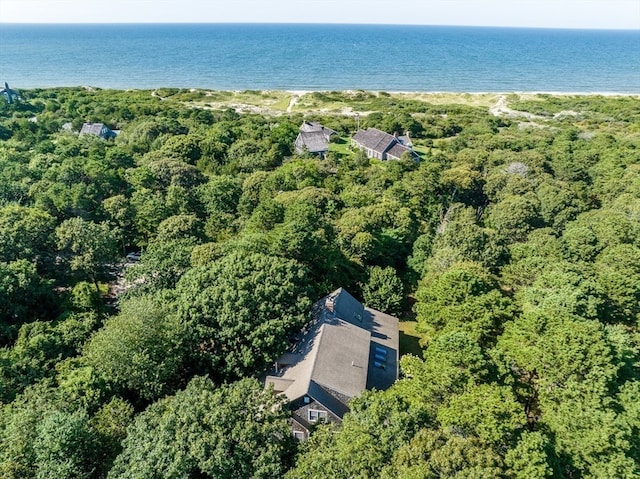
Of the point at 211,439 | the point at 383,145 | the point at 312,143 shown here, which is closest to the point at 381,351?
the point at 211,439

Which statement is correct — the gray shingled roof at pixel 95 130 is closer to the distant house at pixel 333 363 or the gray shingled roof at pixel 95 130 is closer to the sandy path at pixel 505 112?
the distant house at pixel 333 363

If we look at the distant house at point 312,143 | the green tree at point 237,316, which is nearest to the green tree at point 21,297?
the green tree at point 237,316

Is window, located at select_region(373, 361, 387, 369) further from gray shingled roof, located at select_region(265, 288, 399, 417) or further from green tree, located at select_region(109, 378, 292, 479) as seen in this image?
green tree, located at select_region(109, 378, 292, 479)

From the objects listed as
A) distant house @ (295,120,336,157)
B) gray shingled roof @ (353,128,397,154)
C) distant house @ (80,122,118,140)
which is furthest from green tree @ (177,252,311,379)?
distant house @ (80,122,118,140)

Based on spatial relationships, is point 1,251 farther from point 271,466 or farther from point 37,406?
point 271,466

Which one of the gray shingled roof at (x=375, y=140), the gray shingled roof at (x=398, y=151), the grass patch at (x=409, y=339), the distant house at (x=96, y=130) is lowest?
the grass patch at (x=409, y=339)

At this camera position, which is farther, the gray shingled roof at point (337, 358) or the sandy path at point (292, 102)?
the sandy path at point (292, 102)
